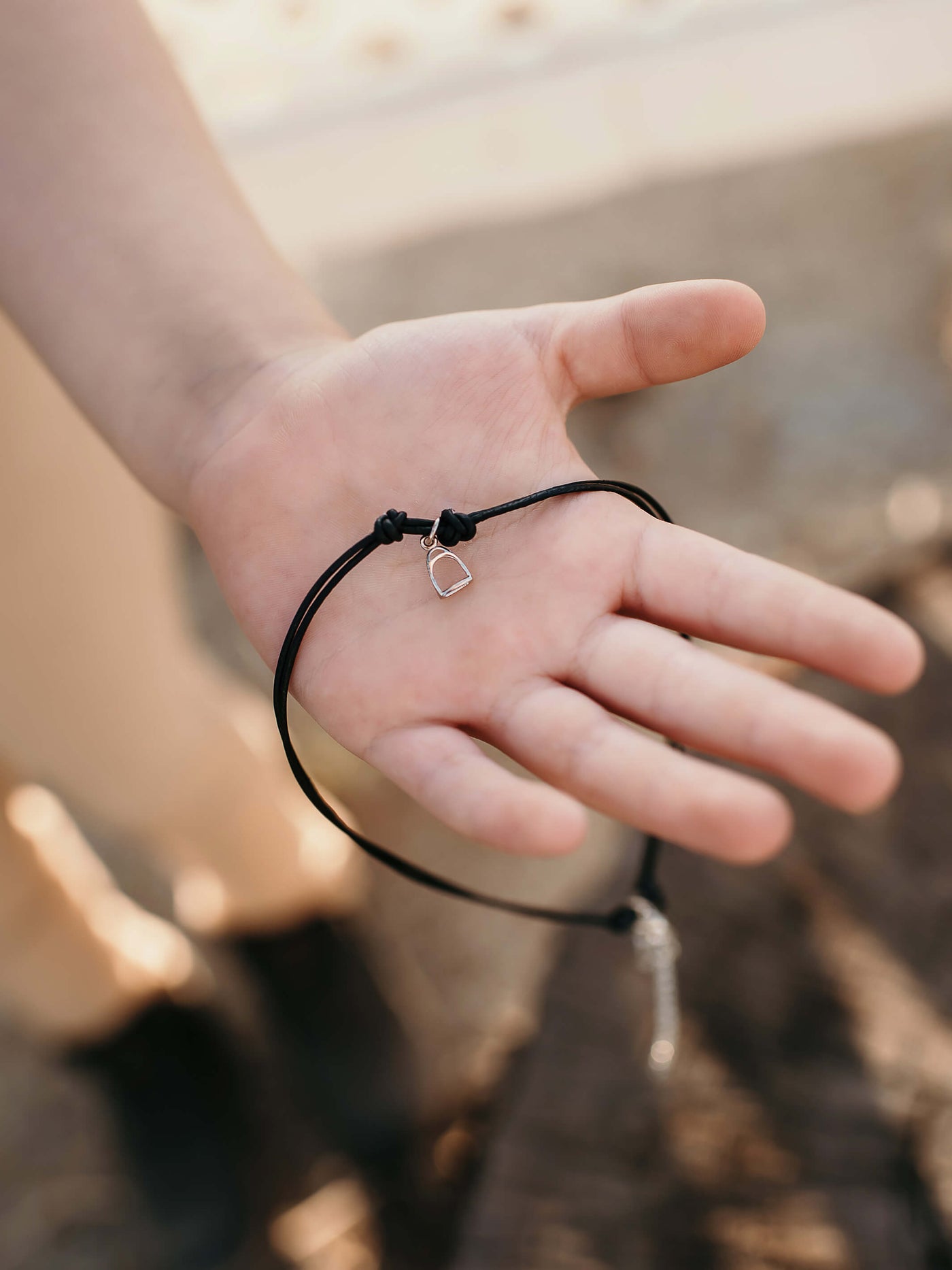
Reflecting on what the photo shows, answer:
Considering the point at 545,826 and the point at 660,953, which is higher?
the point at 545,826

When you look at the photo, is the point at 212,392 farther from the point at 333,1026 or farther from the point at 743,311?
the point at 333,1026

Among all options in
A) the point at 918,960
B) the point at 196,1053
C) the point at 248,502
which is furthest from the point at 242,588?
the point at 918,960

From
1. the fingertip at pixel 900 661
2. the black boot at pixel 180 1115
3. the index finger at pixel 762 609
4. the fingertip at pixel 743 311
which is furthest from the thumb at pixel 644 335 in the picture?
the black boot at pixel 180 1115

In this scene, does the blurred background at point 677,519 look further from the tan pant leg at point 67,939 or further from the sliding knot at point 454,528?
the sliding knot at point 454,528

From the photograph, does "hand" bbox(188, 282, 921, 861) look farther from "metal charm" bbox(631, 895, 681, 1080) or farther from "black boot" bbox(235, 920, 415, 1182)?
"black boot" bbox(235, 920, 415, 1182)

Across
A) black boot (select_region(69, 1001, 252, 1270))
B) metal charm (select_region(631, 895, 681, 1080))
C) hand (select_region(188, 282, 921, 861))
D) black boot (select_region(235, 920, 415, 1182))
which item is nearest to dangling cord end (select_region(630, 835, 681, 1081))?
metal charm (select_region(631, 895, 681, 1080))

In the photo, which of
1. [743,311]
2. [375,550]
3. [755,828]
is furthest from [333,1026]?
[743,311]
